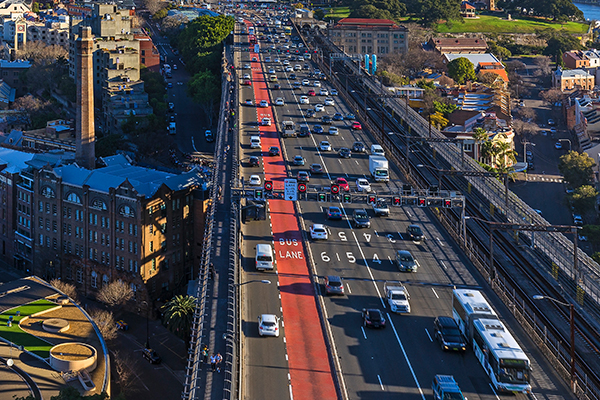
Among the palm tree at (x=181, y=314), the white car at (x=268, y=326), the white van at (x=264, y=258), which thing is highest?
the white van at (x=264, y=258)

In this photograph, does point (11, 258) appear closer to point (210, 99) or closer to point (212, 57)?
point (210, 99)

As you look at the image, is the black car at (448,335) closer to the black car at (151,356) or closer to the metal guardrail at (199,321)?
the metal guardrail at (199,321)

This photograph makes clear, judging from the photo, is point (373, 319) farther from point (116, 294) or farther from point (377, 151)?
point (116, 294)

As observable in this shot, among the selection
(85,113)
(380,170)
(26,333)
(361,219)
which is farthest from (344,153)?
(85,113)

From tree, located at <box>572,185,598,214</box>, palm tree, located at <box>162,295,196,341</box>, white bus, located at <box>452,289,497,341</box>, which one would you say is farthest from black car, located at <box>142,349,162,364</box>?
tree, located at <box>572,185,598,214</box>

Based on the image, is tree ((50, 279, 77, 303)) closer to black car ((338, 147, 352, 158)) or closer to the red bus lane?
the red bus lane

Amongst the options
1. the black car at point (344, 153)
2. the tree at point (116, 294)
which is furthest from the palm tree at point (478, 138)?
the tree at point (116, 294)
